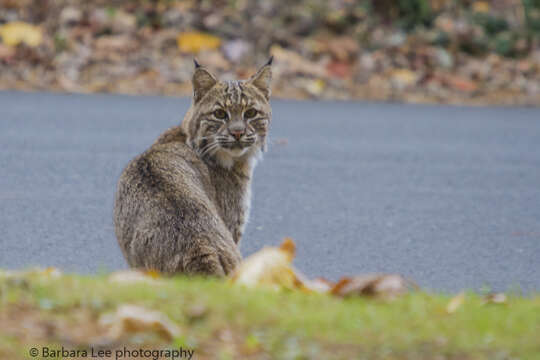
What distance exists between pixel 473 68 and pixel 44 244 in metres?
9.51

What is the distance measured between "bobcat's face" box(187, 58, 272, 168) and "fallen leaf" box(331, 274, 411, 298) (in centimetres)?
206

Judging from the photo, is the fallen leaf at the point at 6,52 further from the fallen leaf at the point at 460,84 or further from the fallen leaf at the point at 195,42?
the fallen leaf at the point at 460,84

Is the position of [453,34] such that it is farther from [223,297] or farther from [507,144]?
[223,297]

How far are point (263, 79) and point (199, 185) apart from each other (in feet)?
3.54

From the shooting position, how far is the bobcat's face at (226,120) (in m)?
5.84

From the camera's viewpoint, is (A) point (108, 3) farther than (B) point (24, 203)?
Yes

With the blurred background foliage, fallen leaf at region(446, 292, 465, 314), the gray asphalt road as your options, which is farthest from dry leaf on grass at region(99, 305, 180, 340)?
the blurred background foliage

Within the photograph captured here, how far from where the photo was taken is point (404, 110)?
12461 millimetres

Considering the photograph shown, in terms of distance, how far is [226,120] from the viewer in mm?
5863

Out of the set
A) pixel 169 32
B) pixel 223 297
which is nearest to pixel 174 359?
pixel 223 297

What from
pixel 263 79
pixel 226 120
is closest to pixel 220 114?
pixel 226 120

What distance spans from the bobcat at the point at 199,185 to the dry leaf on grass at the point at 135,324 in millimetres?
1358

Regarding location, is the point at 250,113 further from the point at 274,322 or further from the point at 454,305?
the point at 274,322

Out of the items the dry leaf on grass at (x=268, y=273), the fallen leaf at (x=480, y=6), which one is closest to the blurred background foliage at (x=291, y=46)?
the fallen leaf at (x=480, y=6)
